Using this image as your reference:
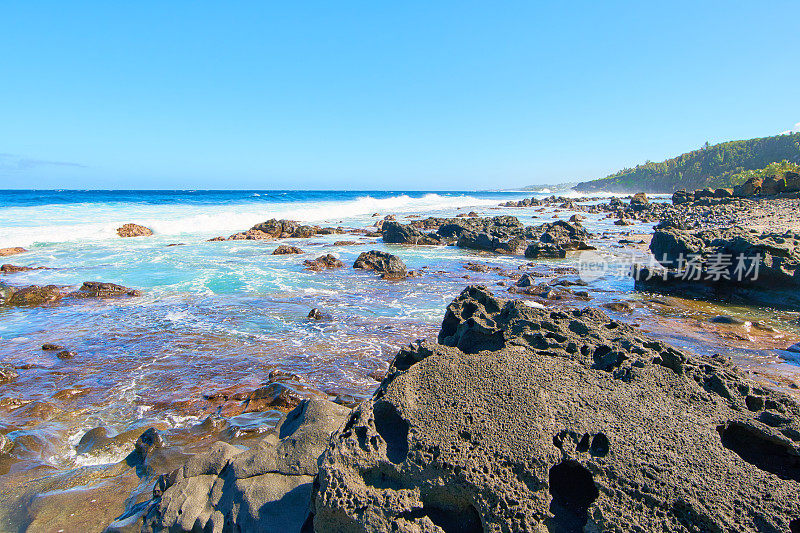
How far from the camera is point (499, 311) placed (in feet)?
14.9

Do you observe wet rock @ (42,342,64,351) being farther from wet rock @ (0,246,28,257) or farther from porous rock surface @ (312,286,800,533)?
wet rock @ (0,246,28,257)

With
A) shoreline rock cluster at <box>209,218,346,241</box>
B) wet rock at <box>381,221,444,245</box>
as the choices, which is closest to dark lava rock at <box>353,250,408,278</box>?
wet rock at <box>381,221,444,245</box>

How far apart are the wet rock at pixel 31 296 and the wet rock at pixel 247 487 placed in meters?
9.02

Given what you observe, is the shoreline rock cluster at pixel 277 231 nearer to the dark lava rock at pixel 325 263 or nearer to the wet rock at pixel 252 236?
the wet rock at pixel 252 236

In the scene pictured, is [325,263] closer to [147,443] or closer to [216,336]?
[216,336]

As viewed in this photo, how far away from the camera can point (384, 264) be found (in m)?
13.2

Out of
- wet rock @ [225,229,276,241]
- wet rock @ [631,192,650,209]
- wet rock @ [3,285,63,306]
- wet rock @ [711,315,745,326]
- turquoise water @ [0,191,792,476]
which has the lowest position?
turquoise water @ [0,191,792,476]

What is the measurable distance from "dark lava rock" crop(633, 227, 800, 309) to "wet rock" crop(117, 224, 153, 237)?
23474 millimetres

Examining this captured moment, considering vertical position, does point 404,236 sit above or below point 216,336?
above

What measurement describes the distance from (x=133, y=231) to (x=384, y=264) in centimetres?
1701

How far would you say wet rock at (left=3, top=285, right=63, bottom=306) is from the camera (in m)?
9.57

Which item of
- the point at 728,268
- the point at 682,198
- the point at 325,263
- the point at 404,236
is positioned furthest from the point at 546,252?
the point at 682,198

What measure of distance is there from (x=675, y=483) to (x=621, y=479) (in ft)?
0.85

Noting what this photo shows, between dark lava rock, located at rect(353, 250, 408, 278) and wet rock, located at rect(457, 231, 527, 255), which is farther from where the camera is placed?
wet rock, located at rect(457, 231, 527, 255)
